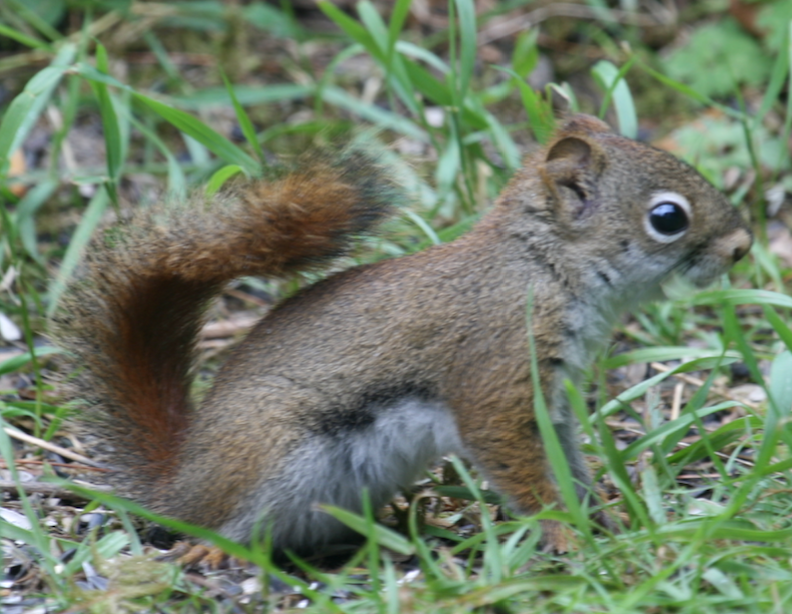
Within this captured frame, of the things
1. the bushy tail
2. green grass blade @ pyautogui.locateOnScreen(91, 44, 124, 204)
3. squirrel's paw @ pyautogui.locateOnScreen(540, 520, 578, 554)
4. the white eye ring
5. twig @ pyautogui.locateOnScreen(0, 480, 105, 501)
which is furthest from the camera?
green grass blade @ pyautogui.locateOnScreen(91, 44, 124, 204)

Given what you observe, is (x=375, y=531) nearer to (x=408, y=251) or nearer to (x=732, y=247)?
(x=732, y=247)

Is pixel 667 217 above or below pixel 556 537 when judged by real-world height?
above

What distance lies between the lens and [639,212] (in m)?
2.68

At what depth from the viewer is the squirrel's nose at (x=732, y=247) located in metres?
2.70

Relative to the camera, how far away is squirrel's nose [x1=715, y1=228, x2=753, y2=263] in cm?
270

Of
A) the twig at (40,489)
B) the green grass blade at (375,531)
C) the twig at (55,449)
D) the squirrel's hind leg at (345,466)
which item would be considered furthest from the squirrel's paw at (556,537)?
the twig at (55,449)

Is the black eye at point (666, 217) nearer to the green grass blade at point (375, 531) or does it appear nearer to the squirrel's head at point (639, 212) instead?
the squirrel's head at point (639, 212)

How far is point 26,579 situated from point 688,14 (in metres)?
4.69

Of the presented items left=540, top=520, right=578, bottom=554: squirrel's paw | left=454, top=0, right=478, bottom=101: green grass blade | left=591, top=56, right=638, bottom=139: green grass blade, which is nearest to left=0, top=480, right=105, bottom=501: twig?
left=540, top=520, right=578, bottom=554: squirrel's paw

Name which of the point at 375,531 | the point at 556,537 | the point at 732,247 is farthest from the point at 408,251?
the point at 375,531

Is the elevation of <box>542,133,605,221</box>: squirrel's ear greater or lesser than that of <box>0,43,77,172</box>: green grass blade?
lesser

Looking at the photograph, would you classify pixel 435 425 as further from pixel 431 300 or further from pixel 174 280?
pixel 174 280

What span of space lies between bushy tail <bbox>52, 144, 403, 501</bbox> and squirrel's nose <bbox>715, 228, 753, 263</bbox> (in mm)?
861

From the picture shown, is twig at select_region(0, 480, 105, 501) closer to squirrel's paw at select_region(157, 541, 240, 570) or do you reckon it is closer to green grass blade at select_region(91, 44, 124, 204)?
squirrel's paw at select_region(157, 541, 240, 570)
